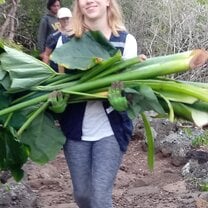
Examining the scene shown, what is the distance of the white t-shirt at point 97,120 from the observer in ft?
13.5

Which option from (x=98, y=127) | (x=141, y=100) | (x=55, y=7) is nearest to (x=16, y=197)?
(x=98, y=127)

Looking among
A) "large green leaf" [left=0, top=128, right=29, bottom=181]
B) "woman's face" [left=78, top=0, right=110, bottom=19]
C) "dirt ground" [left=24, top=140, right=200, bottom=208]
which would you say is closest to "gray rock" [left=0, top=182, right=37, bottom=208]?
"dirt ground" [left=24, top=140, right=200, bottom=208]

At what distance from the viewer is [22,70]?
3861 mm

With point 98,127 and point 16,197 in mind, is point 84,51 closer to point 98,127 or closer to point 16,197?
point 98,127

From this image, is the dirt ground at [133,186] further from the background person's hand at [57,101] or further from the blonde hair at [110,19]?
the background person's hand at [57,101]

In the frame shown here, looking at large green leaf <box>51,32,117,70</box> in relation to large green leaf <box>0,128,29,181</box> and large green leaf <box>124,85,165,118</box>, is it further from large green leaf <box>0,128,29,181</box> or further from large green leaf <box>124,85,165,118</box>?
large green leaf <box>0,128,29,181</box>

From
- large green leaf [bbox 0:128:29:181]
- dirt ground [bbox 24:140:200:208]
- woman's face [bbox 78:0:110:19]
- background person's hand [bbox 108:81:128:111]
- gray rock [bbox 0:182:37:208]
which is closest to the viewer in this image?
background person's hand [bbox 108:81:128:111]

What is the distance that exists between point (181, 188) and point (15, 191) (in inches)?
64.1

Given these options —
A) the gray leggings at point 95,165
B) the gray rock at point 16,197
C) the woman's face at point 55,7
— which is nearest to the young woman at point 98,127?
the gray leggings at point 95,165

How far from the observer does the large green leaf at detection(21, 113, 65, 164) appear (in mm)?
3943

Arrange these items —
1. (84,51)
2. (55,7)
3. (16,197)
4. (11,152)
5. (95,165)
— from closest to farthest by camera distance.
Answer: (84,51) < (11,152) < (95,165) < (16,197) < (55,7)

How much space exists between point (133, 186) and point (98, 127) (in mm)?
2811

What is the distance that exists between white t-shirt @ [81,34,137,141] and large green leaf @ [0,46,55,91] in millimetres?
314

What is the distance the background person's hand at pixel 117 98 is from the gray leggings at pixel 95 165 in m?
0.40
